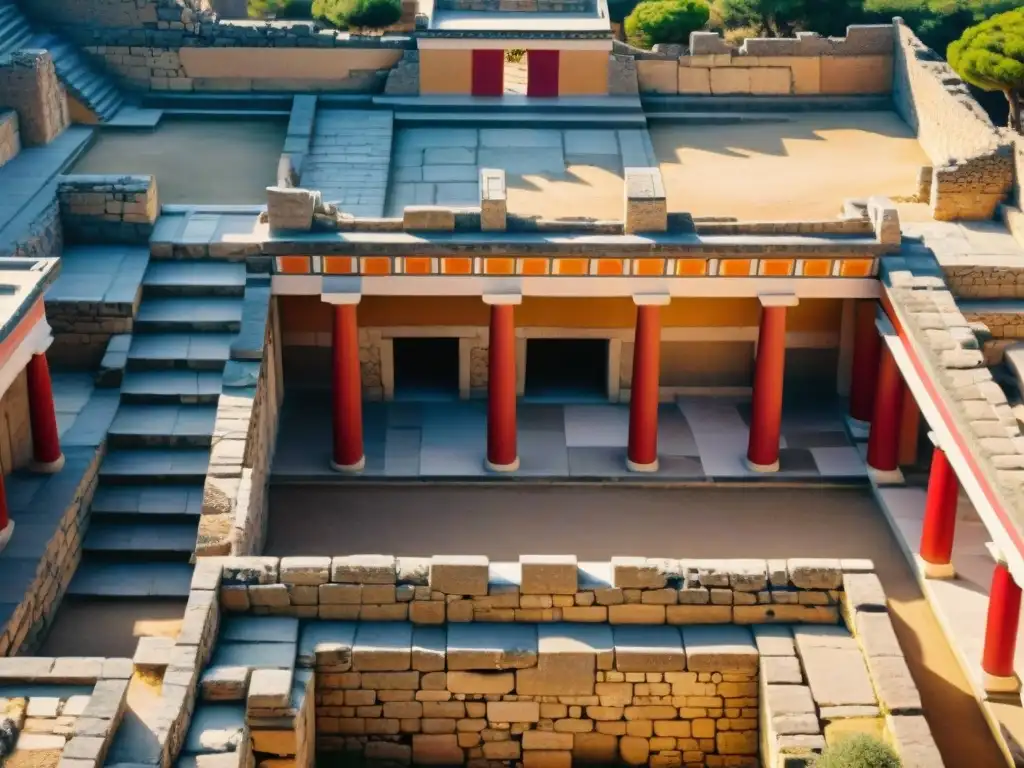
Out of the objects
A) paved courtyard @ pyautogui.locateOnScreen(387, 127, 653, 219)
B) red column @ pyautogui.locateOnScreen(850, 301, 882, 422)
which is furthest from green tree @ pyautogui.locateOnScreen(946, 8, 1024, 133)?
red column @ pyautogui.locateOnScreen(850, 301, 882, 422)

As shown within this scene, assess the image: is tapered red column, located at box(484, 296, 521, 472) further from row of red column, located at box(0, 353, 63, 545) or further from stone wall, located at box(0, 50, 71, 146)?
stone wall, located at box(0, 50, 71, 146)

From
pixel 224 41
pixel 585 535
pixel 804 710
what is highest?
pixel 224 41

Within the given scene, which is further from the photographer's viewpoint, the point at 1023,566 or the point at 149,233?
the point at 149,233

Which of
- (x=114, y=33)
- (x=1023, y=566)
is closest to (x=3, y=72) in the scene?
(x=114, y=33)

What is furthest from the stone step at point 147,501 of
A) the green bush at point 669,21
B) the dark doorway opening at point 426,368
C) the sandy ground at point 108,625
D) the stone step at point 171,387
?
the green bush at point 669,21

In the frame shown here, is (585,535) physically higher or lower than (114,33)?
lower

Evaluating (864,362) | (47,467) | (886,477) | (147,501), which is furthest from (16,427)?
(864,362)

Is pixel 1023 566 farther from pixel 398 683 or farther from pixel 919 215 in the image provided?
pixel 919 215

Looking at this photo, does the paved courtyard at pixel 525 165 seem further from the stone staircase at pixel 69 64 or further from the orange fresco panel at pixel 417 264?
the stone staircase at pixel 69 64
